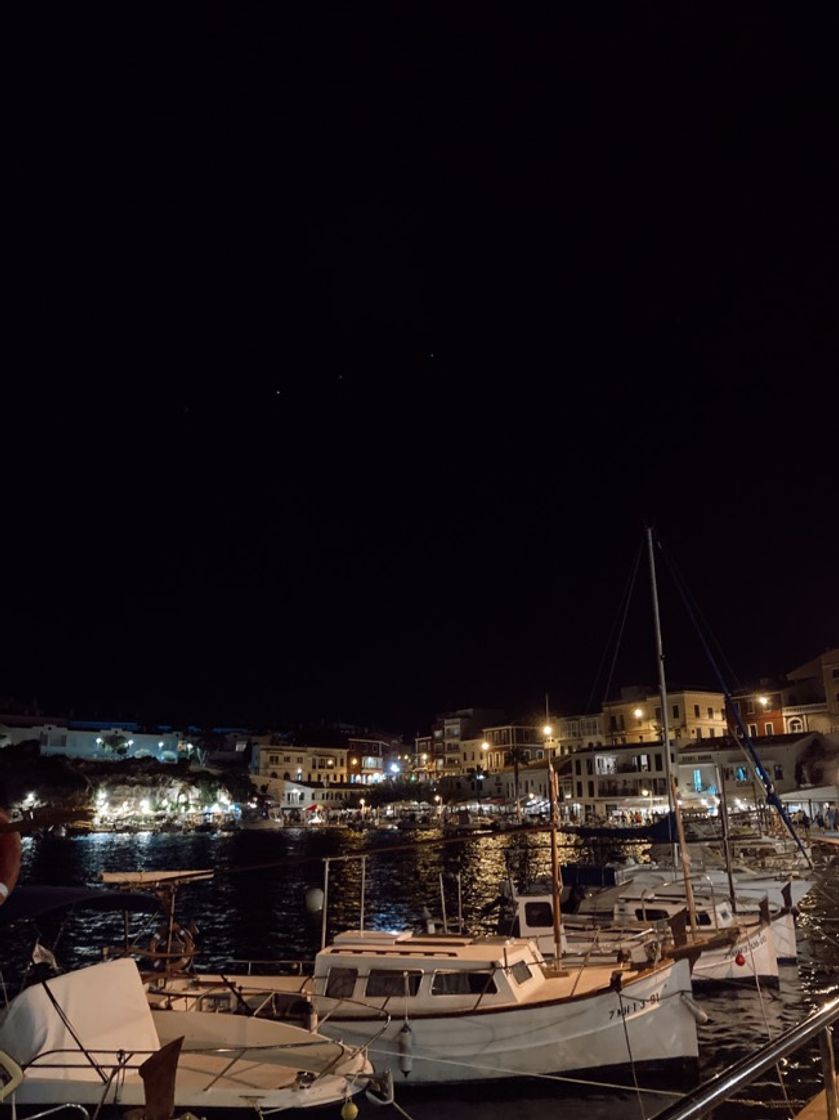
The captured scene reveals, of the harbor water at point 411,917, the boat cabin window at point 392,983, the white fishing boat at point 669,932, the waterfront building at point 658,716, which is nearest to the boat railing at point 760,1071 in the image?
the harbor water at point 411,917

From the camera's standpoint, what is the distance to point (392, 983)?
1547 centimetres

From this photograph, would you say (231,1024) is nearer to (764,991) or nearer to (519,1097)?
(519,1097)

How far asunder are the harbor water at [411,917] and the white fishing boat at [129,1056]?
244 cm

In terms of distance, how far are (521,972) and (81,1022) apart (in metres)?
7.72

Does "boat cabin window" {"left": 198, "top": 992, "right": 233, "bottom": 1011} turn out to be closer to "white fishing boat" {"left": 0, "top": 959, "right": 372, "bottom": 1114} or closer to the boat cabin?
the boat cabin

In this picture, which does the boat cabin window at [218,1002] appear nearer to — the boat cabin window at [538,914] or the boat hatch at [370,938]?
the boat hatch at [370,938]

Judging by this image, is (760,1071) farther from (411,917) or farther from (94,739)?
(94,739)

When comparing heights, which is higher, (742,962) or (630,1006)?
(630,1006)

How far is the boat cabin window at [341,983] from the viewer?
51.2 feet

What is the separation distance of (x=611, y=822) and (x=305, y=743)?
3139 inches

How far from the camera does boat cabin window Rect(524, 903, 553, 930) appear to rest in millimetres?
23438

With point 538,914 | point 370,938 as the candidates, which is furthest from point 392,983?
point 538,914

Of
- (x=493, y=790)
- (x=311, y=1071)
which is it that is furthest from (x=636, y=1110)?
(x=493, y=790)

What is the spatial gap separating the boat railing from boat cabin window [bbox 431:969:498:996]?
12129 millimetres
